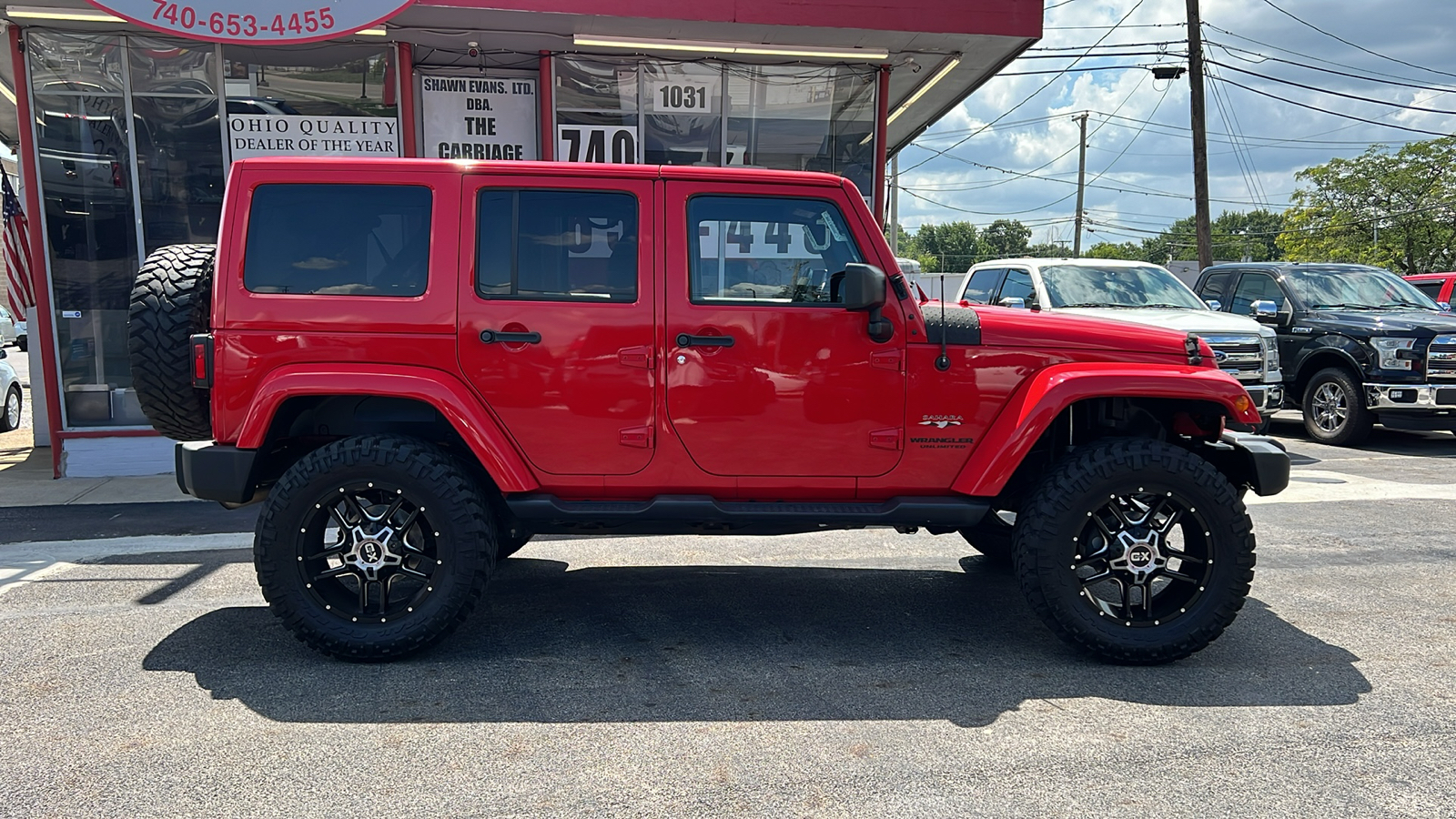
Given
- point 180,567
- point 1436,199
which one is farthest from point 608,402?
point 1436,199

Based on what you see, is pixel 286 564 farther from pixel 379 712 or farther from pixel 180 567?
pixel 180 567

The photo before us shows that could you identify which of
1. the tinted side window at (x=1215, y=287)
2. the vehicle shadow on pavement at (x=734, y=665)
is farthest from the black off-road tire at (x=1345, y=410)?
the vehicle shadow on pavement at (x=734, y=665)

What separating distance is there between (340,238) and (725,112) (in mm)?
7166

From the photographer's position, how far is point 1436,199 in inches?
1908

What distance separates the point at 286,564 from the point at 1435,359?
11261 mm

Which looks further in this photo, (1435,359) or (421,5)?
(1435,359)

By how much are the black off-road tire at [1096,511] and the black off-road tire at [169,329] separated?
11.9 ft

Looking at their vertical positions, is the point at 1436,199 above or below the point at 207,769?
above

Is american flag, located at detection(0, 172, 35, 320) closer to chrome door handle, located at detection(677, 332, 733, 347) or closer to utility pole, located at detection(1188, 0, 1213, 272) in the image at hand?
chrome door handle, located at detection(677, 332, 733, 347)

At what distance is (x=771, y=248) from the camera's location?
4391 millimetres

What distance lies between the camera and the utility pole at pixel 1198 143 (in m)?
21.6

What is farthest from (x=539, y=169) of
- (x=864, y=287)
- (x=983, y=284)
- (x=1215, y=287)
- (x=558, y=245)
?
(x=1215, y=287)

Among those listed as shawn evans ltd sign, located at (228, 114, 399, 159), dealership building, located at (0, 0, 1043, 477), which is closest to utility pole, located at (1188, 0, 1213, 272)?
dealership building, located at (0, 0, 1043, 477)

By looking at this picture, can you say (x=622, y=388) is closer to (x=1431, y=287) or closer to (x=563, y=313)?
(x=563, y=313)
